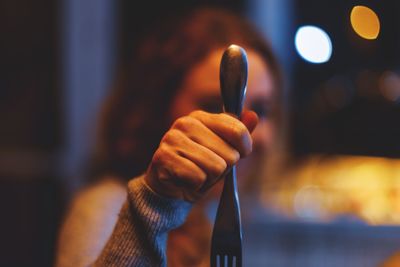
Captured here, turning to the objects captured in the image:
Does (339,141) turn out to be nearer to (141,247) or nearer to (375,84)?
(375,84)

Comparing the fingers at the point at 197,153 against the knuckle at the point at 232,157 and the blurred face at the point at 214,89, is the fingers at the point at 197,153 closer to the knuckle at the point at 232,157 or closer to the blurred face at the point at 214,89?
the knuckle at the point at 232,157

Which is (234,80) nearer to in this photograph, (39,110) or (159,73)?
(159,73)

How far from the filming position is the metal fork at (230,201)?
14.6 inches

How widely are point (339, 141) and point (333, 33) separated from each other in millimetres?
1477

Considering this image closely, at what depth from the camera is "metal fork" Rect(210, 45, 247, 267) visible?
0.37 metres

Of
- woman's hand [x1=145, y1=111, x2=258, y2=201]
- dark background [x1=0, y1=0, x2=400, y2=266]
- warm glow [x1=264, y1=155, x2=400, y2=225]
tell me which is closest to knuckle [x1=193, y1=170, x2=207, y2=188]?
woman's hand [x1=145, y1=111, x2=258, y2=201]

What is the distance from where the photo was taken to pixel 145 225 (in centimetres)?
43

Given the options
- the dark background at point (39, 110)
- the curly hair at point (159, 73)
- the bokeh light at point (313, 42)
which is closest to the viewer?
the bokeh light at point (313, 42)

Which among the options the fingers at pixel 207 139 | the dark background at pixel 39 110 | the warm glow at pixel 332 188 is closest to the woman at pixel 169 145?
the fingers at pixel 207 139

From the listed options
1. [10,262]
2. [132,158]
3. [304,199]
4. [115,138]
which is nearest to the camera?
[132,158]

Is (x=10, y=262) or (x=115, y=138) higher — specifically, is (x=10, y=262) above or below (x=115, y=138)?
below

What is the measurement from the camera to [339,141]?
6.48ft

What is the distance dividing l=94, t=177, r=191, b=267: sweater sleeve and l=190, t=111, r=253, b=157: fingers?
7 cm

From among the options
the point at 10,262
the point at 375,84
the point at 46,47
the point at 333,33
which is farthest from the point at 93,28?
the point at 333,33
